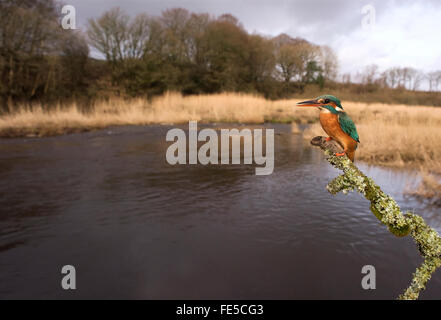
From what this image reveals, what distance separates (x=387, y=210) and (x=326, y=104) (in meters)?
0.30

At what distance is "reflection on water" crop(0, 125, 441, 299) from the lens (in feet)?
9.11

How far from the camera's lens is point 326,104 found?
689 millimetres

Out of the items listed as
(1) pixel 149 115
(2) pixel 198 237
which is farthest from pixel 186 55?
(2) pixel 198 237

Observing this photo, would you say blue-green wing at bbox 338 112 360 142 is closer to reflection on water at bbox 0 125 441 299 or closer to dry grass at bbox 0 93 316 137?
reflection on water at bbox 0 125 441 299

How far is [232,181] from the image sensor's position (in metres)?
6.13

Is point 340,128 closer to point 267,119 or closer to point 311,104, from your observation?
point 311,104

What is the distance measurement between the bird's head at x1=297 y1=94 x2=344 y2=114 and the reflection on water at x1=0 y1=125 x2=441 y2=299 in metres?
2.44

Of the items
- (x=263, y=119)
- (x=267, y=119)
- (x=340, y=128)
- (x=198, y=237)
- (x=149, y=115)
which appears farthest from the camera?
(x=267, y=119)

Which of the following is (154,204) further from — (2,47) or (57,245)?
(2,47)

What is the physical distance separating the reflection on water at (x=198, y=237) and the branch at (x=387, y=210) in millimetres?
2133

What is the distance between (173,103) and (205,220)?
597 inches

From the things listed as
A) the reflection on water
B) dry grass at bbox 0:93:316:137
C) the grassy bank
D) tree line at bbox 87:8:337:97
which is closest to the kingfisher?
the reflection on water

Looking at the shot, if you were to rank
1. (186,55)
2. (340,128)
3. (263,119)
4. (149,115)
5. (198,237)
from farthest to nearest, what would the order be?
(186,55)
(263,119)
(149,115)
(198,237)
(340,128)
